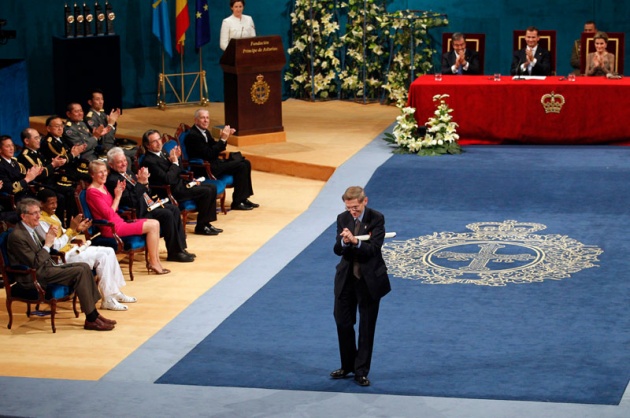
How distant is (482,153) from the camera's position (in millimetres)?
13469

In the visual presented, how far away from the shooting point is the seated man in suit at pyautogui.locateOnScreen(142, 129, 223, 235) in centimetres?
1057

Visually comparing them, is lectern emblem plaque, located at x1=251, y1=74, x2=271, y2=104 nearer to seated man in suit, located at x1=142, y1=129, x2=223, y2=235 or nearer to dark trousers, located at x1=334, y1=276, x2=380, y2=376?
seated man in suit, located at x1=142, y1=129, x2=223, y2=235

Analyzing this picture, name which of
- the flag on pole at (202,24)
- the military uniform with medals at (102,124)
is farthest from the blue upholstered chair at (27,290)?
the flag on pole at (202,24)

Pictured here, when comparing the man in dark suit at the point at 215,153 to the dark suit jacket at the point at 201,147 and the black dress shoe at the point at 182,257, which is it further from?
the black dress shoe at the point at 182,257

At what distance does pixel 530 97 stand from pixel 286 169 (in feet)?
9.47

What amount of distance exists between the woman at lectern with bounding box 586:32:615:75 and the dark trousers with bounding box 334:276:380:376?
26.3 feet

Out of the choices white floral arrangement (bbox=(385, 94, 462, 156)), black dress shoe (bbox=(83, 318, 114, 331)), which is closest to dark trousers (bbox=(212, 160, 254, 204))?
white floral arrangement (bbox=(385, 94, 462, 156))

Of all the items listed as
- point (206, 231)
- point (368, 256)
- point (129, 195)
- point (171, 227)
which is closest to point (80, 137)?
point (206, 231)

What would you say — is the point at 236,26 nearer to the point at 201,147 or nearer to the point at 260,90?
the point at 260,90


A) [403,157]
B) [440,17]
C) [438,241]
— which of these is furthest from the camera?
[440,17]

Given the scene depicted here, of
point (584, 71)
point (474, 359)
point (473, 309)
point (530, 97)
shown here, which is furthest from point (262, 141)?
point (474, 359)

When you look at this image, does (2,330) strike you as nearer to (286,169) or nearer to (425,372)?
(425,372)

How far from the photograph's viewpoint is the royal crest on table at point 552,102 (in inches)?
533

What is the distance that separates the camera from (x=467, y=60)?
14695mm
